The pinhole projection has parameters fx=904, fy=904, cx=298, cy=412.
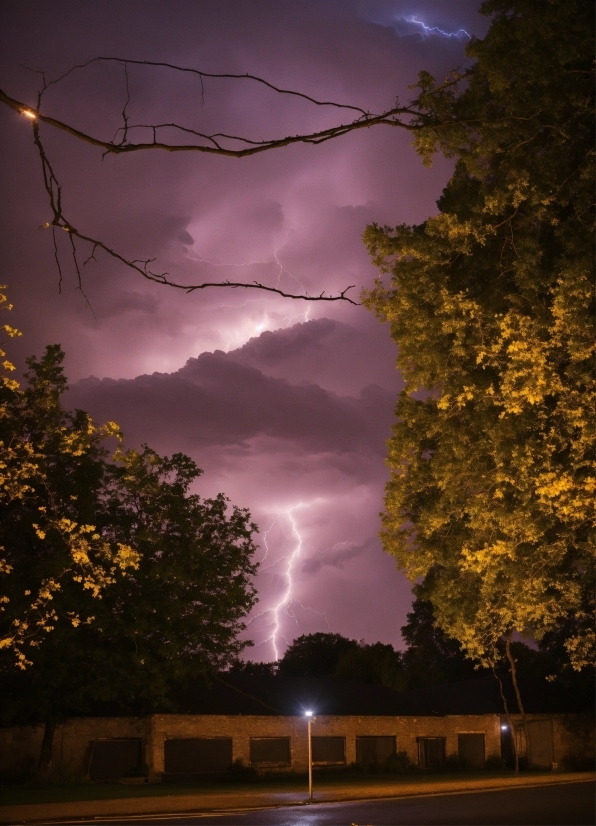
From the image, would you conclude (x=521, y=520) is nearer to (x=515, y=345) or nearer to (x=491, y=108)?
(x=515, y=345)

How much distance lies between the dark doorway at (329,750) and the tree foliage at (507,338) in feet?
95.9

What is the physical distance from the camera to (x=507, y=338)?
1653cm

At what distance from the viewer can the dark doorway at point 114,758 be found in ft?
133

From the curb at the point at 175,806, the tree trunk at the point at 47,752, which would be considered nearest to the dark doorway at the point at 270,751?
the tree trunk at the point at 47,752

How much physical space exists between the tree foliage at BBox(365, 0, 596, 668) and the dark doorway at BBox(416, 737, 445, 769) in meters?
33.1

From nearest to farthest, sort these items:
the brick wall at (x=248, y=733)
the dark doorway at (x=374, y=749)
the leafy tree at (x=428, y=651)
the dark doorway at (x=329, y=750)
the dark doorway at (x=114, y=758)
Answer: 1. the brick wall at (x=248, y=733)
2. the dark doorway at (x=114, y=758)
3. the dark doorway at (x=329, y=750)
4. the dark doorway at (x=374, y=749)
5. the leafy tree at (x=428, y=651)

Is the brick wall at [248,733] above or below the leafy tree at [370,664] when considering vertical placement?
below

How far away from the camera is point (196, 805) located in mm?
28562

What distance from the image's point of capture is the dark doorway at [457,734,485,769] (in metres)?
53.4

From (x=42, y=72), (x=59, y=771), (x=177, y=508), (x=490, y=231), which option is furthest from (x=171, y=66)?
(x=59, y=771)

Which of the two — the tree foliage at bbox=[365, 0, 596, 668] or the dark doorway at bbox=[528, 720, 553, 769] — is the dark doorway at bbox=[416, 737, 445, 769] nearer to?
the dark doorway at bbox=[528, 720, 553, 769]

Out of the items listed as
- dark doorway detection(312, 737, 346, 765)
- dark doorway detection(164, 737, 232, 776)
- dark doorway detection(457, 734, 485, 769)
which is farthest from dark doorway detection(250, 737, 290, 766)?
dark doorway detection(457, 734, 485, 769)

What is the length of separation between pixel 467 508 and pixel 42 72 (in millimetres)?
13891

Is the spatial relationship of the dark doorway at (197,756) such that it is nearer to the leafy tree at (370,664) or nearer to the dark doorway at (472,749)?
the dark doorway at (472,749)
